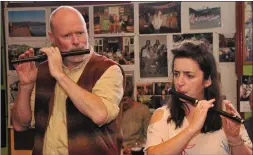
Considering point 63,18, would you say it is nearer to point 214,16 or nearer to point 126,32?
point 126,32

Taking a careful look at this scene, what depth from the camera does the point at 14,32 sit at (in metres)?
1.28

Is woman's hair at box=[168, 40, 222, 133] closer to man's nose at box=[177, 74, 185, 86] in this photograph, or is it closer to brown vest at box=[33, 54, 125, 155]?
man's nose at box=[177, 74, 185, 86]

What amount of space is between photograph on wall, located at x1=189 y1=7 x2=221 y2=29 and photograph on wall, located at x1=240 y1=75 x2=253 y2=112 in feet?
0.73

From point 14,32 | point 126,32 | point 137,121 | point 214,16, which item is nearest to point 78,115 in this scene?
point 137,121

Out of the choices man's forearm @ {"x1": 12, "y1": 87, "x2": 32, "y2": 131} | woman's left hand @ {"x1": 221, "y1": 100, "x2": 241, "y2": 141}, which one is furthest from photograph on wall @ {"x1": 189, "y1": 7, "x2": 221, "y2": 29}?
man's forearm @ {"x1": 12, "y1": 87, "x2": 32, "y2": 131}

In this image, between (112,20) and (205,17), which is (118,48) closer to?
(112,20)

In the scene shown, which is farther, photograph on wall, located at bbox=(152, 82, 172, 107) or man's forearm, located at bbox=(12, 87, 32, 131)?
photograph on wall, located at bbox=(152, 82, 172, 107)

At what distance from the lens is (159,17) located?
1212 mm

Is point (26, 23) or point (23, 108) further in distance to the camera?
point (26, 23)

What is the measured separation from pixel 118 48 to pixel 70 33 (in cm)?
27

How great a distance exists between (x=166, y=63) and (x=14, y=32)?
0.61 m

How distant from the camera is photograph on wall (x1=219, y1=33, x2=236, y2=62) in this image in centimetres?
117

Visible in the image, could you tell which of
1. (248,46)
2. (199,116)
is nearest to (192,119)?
(199,116)

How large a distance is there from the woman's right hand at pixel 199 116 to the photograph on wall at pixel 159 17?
1.32 feet
